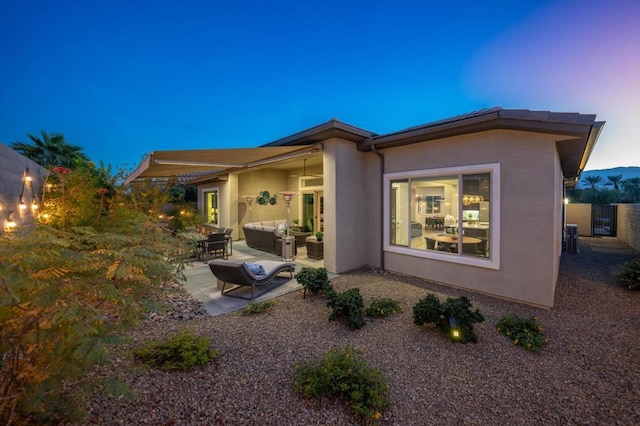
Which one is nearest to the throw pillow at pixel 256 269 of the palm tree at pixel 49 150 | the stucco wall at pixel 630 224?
the palm tree at pixel 49 150

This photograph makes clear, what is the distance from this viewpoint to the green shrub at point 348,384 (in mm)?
2816

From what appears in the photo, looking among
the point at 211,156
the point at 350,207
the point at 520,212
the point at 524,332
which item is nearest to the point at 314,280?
the point at 350,207

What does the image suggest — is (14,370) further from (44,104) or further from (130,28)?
(44,104)

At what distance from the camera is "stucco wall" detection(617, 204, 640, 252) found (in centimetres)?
1191

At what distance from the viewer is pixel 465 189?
6652mm

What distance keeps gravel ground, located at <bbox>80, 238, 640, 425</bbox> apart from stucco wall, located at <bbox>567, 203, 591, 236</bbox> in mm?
15190

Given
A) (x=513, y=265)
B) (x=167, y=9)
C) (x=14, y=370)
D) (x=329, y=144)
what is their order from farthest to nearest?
(x=167, y=9) → (x=329, y=144) → (x=513, y=265) → (x=14, y=370)

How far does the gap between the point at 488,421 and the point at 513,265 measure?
430 cm

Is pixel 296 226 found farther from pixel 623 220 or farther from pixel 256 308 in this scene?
pixel 623 220

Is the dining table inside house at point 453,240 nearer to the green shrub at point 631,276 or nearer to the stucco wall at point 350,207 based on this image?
the stucco wall at point 350,207

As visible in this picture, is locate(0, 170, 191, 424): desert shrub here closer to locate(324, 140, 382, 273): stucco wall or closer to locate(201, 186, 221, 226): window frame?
locate(324, 140, 382, 273): stucco wall

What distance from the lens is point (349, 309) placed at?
15.6 ft

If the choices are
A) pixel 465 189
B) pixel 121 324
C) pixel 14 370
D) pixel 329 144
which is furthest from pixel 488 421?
pixel 329 144

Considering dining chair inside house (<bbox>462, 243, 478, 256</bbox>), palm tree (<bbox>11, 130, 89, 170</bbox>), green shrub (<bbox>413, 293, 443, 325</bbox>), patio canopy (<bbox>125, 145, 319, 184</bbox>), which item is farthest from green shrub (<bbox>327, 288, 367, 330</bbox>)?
palm tree (<bbox>11, 130, 89, 170</bbox>)
